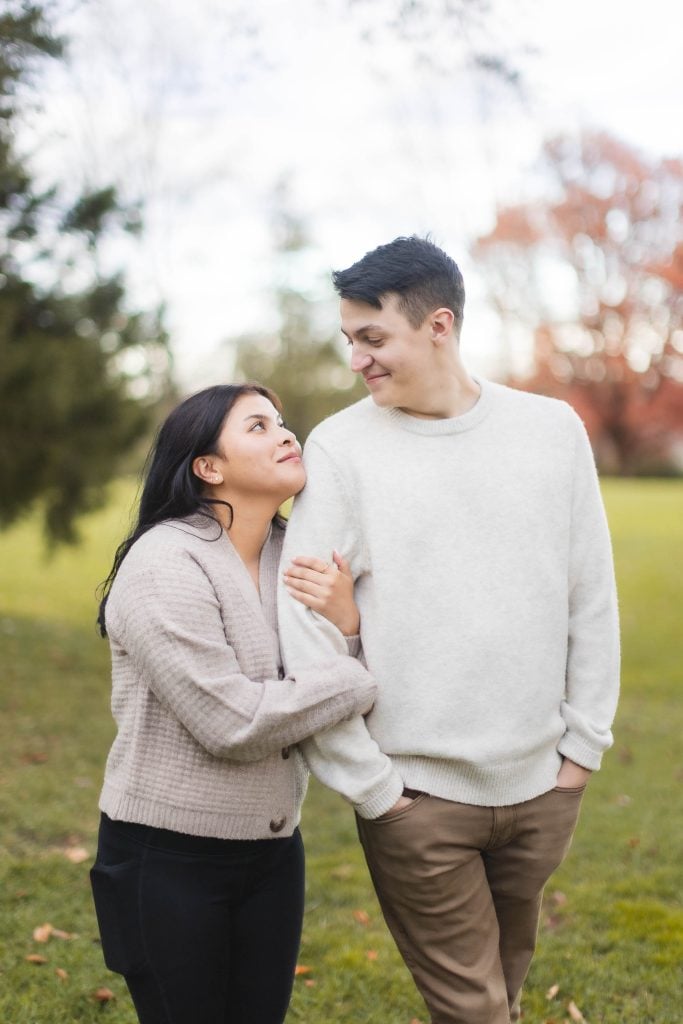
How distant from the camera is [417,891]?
241 centimetres

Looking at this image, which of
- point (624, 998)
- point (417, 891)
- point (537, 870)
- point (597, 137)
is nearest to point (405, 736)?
point (417, 891)

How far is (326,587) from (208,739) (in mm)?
434

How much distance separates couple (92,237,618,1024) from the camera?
2281mm

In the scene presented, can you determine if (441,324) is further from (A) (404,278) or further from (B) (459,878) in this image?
(B) (459,878)

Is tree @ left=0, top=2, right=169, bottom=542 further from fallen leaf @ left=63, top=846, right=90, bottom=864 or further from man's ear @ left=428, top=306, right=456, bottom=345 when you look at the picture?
man's ear @ left=428, top=306, right=456, bottom=345

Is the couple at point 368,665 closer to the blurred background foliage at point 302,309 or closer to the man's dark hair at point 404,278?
the man's dark hair at point 404,278

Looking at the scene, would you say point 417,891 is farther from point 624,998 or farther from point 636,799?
point 636,799

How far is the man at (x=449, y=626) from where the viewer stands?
7.81ft

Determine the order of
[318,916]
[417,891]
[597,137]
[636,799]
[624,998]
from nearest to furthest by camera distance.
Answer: [417,891] < [624,998] < [318,916] < [636,799] < [597,137]

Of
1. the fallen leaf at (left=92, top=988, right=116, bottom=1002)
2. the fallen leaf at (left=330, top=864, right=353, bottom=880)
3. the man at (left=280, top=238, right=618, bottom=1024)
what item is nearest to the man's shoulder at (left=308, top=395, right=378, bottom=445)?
the man at (left=280, top=238, right=618, bottom=1024)

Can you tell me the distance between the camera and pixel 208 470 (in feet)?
8.27

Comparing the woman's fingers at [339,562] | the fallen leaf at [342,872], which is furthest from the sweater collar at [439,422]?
the fallen leaf at [342,872]

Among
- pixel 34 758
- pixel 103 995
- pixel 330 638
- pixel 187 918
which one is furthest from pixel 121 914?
pixel 34 758

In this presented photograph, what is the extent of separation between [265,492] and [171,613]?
1.37ft
